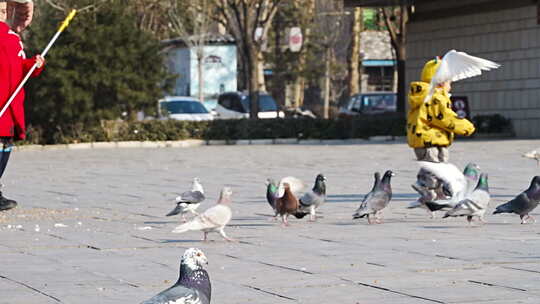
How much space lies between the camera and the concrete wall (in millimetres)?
30906

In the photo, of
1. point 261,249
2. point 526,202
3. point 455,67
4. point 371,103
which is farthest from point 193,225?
point 371,103

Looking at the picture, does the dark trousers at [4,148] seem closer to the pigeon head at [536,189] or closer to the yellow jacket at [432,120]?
the yellow jacket at [432,120]

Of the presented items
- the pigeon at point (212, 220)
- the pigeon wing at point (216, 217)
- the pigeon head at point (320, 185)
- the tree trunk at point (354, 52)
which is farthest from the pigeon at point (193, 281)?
the tree trunk at point (354, 52)

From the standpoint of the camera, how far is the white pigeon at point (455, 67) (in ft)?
39.4

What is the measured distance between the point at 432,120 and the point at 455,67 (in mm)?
573

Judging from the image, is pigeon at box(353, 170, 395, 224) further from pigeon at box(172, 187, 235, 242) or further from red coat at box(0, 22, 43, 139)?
red coat at box(0, 22, 43, 139)

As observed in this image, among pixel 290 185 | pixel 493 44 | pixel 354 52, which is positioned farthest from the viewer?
pixel 354 52

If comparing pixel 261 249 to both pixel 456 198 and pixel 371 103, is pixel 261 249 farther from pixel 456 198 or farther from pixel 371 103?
pixel 371 103

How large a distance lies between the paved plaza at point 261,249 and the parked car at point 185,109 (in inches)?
777

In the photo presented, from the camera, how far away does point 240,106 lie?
139ft

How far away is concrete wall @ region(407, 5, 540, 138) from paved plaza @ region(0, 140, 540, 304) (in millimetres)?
13937

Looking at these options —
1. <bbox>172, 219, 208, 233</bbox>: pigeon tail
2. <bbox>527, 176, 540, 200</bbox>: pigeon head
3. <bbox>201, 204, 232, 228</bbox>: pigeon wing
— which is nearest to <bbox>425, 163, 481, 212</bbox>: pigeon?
<bbox>527, 176, 540, 200</bbox>: pigeon head

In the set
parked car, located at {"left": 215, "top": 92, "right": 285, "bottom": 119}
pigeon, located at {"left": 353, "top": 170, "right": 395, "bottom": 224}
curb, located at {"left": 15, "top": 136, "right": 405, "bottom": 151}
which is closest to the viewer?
pigeon, located at {"left": 353, "top": 170, "right": 395, "bottom": 224}

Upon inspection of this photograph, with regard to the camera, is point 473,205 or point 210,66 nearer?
point 473,205
